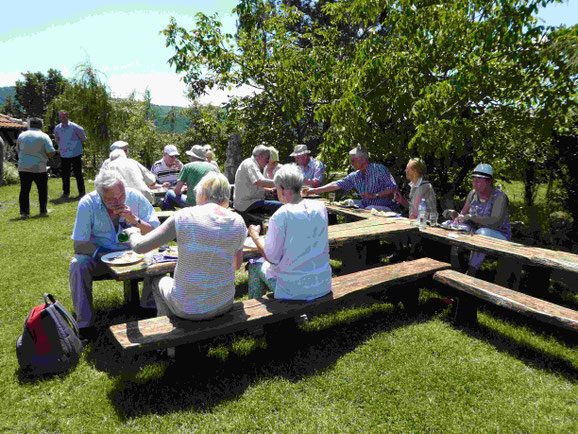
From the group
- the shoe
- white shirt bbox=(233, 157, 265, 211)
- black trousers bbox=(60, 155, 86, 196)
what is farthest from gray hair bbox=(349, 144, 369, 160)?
black trousers bbox=(60, 155, 86, 196)

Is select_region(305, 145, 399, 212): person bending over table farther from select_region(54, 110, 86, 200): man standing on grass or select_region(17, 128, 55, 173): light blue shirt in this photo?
select_region(54, 110, 86, 200): man standing on grass

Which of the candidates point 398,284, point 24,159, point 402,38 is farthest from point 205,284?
point 24,159

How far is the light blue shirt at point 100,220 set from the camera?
3465 mm

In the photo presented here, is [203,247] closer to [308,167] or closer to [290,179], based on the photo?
[290,179]

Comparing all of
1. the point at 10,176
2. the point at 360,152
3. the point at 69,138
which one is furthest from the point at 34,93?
the point at 360,152

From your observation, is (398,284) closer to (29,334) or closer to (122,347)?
(122,347)

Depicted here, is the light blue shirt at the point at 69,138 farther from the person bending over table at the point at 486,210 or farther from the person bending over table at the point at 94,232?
the person bending over table at the point at 486,210

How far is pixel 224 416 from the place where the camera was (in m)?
2.61

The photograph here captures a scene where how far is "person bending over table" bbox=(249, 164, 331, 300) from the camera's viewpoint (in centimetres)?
312

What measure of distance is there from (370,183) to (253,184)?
6.01 ft

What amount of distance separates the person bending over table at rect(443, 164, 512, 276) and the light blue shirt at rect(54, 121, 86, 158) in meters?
9.35

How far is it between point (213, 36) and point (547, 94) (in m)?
7.18

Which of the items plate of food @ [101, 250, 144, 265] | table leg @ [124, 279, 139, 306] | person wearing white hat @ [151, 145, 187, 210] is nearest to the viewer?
plate of food @ [101, 250, 144, 265]

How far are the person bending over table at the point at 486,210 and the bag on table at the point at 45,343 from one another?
435 centimetres
